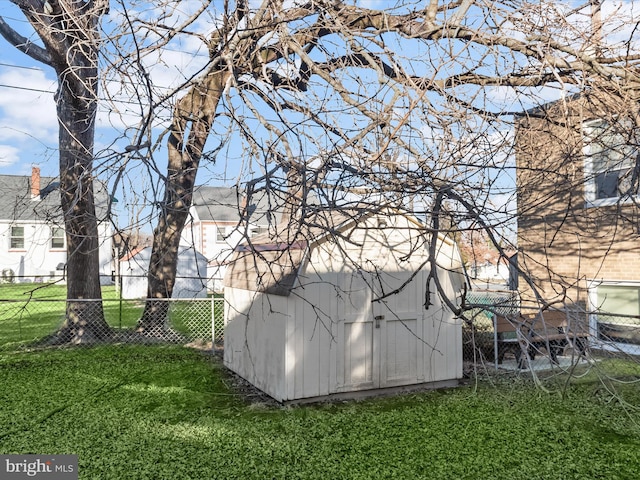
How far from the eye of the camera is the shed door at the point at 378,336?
6887 mm

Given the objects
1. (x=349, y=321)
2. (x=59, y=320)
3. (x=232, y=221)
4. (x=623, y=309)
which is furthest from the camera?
(x=59, y=320)

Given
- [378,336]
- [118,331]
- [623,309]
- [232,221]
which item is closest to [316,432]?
[378,336]

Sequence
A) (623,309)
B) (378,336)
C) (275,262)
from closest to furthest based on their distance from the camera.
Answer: (275,262) → (378,336) → (623,309)

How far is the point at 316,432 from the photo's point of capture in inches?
219

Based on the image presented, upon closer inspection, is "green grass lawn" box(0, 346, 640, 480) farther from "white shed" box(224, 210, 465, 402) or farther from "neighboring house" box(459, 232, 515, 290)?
"neighboring house" box(459, 232, 515, 290)

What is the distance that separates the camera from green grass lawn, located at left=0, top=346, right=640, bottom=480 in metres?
4.64

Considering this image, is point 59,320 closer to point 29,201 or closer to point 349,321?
point 29,201

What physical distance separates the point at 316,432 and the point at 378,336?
1.91m

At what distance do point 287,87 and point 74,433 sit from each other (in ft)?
14.4

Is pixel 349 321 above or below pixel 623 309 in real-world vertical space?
above

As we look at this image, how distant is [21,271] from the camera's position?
27.9m

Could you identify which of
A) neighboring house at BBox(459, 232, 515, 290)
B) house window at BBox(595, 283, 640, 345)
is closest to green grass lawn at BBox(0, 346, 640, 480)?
neighboring house at BBox(459, 232, 515, 290)

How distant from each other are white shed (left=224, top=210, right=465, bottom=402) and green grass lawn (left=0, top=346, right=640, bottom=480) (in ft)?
1.16

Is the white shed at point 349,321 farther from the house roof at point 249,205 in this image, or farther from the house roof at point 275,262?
the house roof at point 249,205
